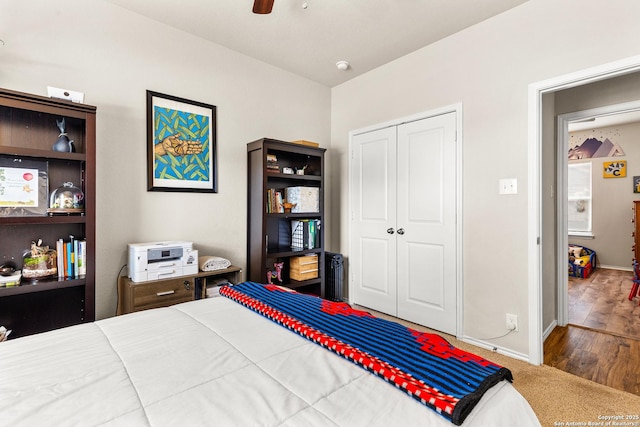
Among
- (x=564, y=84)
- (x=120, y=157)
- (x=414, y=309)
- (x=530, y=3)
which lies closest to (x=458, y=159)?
(x=564, y=84)

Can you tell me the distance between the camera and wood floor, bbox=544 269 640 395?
88.9 inches

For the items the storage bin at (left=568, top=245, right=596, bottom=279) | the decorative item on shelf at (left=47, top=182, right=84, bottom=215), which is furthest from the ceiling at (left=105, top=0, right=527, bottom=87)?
the storage bin at (left=568, top=245, right=596, bottom=279)

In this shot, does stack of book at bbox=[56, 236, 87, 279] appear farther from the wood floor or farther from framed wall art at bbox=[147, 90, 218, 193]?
the wood floor

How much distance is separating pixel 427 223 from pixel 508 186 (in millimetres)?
765

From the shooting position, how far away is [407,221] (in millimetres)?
3195

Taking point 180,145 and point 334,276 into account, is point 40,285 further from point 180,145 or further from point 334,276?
point 334,276

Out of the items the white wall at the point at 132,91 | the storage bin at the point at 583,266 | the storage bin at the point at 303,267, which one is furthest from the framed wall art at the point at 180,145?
the storage bin at the point at 583,266

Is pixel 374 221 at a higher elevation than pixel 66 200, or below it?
below

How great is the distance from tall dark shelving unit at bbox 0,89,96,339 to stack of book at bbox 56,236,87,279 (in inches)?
3.0

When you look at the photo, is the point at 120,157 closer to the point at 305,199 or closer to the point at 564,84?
the point at 305,199

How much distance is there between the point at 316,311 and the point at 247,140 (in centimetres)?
223

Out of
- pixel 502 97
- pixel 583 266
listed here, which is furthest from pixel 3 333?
pixel 583 266

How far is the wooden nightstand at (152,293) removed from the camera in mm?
2209

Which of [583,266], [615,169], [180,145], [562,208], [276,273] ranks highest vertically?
[615,169]
